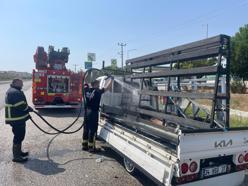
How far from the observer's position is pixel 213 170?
439 cm

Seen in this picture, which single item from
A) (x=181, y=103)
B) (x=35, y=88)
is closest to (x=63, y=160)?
(x=181, y=103)

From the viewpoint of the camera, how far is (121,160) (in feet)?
21.8

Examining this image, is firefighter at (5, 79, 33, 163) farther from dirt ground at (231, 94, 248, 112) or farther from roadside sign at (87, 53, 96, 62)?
dirt ground at (231, 94, 248, 112)

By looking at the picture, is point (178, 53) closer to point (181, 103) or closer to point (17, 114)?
point (181, 103)

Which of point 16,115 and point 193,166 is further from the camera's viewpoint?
point 16,115

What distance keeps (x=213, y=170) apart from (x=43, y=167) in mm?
3476

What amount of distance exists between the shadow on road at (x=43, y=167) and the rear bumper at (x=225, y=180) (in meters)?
2.89

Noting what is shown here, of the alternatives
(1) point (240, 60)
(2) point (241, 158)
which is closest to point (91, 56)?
(2) point (241, 158)

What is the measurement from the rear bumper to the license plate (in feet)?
0.25

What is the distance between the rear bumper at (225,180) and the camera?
4.30m

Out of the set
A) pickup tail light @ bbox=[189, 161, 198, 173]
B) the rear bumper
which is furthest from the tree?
pickup tail light @ bbox=[189, 161, 198, 173]

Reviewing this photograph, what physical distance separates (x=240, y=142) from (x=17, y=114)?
467 centimetres

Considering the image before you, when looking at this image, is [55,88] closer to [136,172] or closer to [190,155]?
[136,172]

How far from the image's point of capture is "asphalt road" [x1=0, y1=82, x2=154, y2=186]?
5.38 metres
